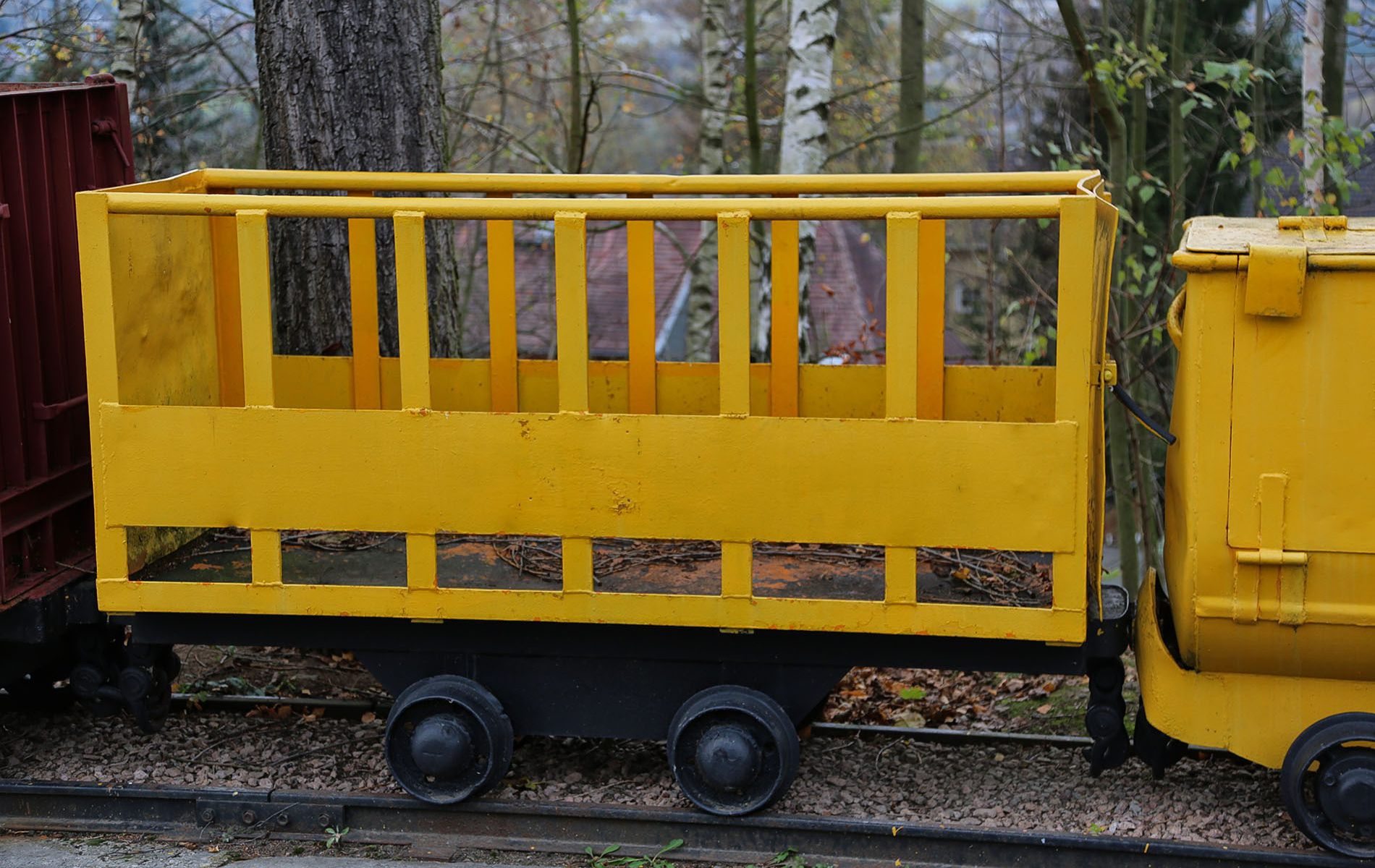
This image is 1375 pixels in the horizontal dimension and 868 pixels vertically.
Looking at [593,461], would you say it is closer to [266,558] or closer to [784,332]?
[266,558]

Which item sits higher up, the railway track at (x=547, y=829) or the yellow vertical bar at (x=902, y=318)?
the yellow vertical bar at (x=902, y=318)

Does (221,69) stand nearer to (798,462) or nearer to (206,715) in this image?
(206,715)

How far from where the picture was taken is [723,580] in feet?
13.8

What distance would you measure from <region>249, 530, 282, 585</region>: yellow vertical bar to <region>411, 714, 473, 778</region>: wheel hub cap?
0.73 meters

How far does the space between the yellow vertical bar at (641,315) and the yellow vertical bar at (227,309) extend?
1627mm

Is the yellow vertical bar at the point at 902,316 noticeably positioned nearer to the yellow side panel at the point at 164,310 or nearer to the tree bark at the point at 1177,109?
the yellow side panel at the point at 164,310

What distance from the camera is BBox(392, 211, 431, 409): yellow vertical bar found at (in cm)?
413

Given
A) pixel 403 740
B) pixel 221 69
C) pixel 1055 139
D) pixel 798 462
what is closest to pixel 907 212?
pixel 798 462

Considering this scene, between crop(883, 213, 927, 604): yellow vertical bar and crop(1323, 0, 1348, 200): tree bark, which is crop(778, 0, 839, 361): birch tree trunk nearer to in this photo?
crop(883, 213, 927, 604): yellow vertical bar

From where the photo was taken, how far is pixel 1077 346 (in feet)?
12.8

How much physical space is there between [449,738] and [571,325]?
150 centimetres

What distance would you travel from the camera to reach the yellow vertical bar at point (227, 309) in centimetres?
531

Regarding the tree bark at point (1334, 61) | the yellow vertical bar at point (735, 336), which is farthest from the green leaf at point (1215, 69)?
the tree bark at point (1334, 61)

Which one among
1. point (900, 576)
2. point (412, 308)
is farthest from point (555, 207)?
point (900, 576)
